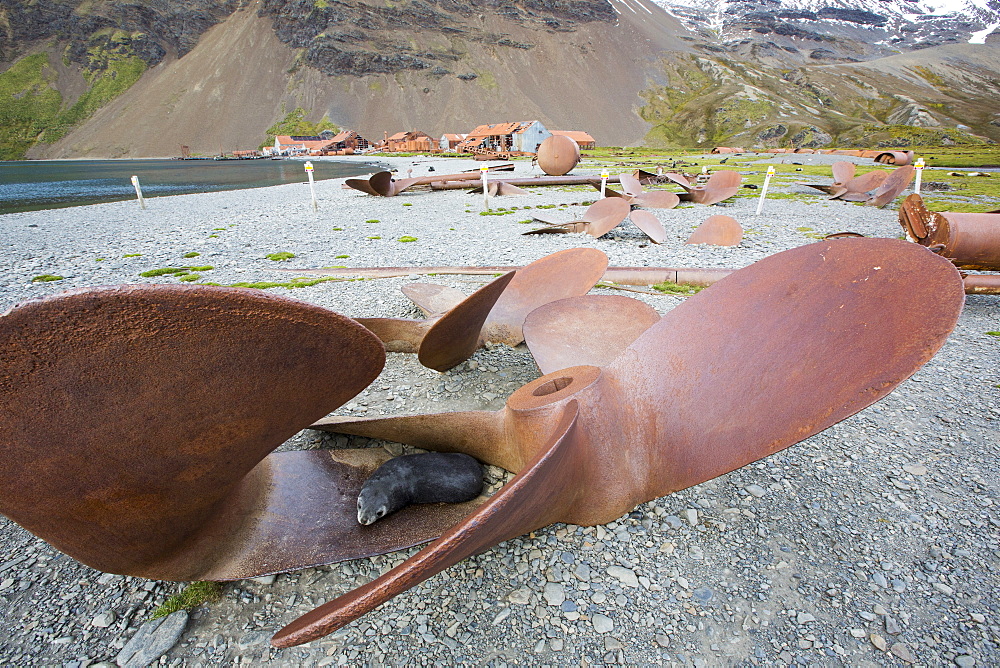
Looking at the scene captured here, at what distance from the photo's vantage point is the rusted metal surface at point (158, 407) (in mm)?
1064

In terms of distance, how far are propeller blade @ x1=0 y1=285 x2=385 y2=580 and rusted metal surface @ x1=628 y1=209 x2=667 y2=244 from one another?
7.03m

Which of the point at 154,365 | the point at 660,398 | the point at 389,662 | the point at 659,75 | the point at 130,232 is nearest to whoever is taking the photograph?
the point at 154,365

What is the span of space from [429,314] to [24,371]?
320 cm

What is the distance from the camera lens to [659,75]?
10938 cm

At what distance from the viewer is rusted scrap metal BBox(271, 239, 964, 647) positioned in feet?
5.48

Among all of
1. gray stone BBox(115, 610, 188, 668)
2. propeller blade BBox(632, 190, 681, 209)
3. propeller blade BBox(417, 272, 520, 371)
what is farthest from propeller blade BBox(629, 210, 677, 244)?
gray stone BBox(115, 610, 188, 668)

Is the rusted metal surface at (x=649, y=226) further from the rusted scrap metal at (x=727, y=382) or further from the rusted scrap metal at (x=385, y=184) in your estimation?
the rusted scrap metal at (x=385, y=184)

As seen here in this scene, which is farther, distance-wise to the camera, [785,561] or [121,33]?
[121,33]

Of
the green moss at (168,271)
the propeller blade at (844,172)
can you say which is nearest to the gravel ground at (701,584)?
the green moss at (168,271)

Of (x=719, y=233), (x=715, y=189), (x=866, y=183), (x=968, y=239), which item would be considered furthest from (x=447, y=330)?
(x=866, y=183)

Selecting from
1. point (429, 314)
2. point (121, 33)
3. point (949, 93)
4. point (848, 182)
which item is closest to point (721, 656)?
point (429, 314)

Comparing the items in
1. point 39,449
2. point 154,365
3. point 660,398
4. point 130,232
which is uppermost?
point 154,365

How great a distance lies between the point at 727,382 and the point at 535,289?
7.18 feet

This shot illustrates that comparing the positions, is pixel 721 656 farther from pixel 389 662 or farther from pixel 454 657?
pixel 389 662
